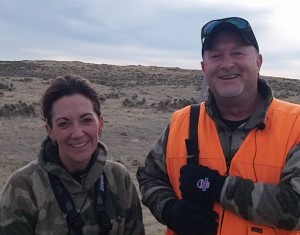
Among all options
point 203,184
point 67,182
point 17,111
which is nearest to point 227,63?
point 203,184

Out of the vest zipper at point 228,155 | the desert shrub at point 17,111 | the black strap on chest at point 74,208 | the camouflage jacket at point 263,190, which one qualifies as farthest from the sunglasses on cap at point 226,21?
the desert shrub at point 17,111

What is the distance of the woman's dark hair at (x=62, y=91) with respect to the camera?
10.3 ft

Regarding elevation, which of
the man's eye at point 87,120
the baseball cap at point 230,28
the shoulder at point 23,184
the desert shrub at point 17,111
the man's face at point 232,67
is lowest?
the desert shrub at point 17,111

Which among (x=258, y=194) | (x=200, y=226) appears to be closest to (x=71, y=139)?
(x=200, y=226)

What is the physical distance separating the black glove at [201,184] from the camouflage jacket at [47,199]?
509 mm

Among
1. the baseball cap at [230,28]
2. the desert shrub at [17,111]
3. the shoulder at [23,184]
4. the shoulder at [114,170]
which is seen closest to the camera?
the shoulder at [23,184]

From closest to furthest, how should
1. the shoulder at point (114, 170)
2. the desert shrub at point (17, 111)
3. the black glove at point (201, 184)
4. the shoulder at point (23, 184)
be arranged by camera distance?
the black glove at point (201, 184), the shoulder at point (23, 184), the shoulder at point (114, 170), the desert shrub at point (17, 111)

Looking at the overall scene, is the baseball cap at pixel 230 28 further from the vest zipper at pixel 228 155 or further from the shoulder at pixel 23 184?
the shoulder at pixel 23 184

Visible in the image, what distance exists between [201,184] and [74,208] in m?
0.75

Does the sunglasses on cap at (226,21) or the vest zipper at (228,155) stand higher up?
the sunglasses on cap at (226,21)

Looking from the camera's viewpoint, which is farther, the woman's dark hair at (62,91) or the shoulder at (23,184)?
the woman's dark hair at (62,91)

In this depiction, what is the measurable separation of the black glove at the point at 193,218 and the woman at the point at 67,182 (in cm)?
41

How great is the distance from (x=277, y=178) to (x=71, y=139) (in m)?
1.20

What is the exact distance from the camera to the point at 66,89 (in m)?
3.16
